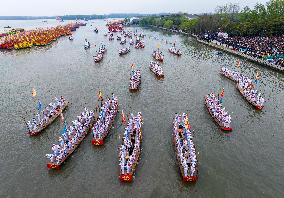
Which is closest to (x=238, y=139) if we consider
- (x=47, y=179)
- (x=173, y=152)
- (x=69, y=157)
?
(x=173, y=152)

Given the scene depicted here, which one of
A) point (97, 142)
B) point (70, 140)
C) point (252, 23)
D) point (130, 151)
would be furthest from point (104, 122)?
point (252, 23)

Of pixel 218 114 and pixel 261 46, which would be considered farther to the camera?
pixel 261 46

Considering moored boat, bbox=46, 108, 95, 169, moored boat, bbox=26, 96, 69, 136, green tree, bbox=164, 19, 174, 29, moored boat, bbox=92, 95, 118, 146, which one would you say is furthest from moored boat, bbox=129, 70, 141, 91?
green tree, bbox=164, 19, 174, 29

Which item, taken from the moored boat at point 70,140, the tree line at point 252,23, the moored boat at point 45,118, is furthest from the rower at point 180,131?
the tree line at point 252,23

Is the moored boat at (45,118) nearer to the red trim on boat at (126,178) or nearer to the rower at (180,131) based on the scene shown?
the red trim on boat at (126,178)

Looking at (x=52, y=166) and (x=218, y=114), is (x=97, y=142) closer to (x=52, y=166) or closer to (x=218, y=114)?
(x=52, y=166)

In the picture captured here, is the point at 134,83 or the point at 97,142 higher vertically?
the point at 97,142

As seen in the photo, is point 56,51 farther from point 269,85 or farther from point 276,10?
point 276,10
